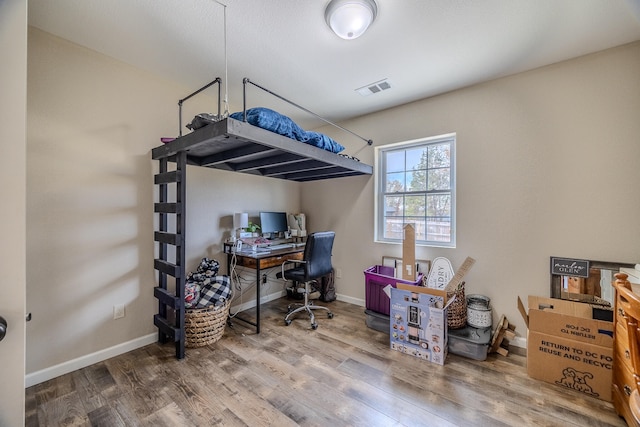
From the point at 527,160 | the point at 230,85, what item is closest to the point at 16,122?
the point at 230,85

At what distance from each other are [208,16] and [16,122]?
1506 mm

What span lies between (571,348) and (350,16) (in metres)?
2.75

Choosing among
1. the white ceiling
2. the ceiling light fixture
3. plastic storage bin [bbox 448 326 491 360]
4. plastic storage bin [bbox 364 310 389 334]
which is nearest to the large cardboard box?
plastic storage bin [bbox 448 326 491 360]

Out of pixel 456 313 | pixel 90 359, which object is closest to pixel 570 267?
pixel 456 313

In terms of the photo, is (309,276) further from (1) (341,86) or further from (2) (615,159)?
(2) (615,159)

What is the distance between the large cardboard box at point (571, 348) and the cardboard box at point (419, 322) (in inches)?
24.7

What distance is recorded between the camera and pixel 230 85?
2.64 meters

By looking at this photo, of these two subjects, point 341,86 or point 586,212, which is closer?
point 586,212

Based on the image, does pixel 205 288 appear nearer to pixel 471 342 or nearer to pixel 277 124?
pixel 277 124

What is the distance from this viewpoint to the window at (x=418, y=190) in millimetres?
2832

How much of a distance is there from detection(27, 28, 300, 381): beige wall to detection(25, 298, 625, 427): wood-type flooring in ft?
1.19

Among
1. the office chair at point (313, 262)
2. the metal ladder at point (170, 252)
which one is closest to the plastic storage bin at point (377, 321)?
the office chair at point (313, 262)

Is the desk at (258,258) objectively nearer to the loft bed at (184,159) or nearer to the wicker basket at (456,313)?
the loft bed at (184,159)

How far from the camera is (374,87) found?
8.70 feet
